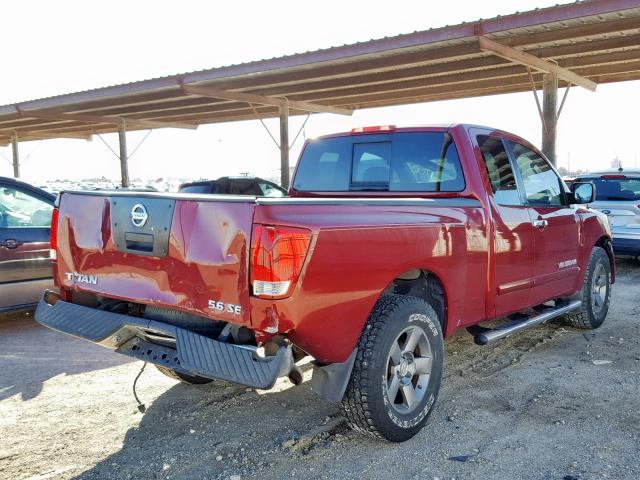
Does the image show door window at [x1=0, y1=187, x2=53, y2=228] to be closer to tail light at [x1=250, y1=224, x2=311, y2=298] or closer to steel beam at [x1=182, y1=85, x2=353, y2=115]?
tail light at [x1=250, y1=224, x2=311, y2=298]

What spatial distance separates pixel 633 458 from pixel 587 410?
2.28 feet

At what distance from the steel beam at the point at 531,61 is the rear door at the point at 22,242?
297 inches

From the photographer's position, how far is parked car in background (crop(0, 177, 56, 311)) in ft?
19.3

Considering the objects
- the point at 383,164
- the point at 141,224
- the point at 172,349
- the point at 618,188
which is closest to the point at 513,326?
the point at 383,164

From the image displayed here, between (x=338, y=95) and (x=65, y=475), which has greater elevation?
(x=338, y=95)

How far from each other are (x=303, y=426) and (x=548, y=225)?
8.76 feet

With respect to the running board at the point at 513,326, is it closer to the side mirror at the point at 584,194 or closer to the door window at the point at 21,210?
the side mirror at the point at 584,194

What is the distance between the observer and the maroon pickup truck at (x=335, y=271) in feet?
8.95

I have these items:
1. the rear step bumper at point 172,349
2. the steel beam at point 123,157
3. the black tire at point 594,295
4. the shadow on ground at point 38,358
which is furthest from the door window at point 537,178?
the steel beam at point 123,157

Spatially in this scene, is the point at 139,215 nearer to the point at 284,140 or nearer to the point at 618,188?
the point at 618,188

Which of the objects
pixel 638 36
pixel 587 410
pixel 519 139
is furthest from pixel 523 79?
pixel 587 410

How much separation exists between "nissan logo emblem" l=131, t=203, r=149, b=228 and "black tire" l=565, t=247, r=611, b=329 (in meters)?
4.26

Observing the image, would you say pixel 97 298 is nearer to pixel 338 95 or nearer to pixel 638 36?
pixel 638 36

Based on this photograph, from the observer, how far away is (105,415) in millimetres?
3783
